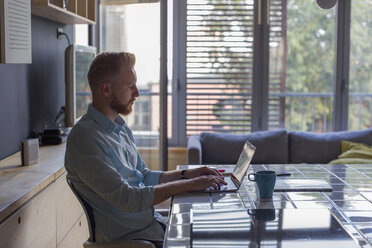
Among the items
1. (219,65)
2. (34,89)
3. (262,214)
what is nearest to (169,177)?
(262,214)

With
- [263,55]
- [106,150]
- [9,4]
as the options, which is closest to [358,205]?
[106,150]

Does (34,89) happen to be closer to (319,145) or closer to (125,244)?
(125,244)

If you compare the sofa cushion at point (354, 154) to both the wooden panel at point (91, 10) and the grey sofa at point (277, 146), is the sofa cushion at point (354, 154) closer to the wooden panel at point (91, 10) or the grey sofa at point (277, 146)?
the grey sofa at point (277, 146)

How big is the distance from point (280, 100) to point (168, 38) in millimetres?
1255

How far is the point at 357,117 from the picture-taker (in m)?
5.84

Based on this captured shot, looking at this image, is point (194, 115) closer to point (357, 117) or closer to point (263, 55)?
point (263, 55)

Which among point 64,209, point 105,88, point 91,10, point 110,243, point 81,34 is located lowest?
point 64,209

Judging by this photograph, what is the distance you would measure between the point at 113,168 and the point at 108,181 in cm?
5

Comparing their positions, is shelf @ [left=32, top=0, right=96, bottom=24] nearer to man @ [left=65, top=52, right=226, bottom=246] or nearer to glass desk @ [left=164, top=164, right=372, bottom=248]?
man @ [left=65, top=52, right=226, bottom=246]

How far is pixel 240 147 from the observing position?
4.57 meters

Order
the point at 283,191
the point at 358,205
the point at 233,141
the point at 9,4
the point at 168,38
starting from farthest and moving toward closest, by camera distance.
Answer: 1. the point at 168,38
2. the point at 233,141
3. the point at 9,4
4. the point at 283,191
5. the point at 358,205

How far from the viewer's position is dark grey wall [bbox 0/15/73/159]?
120 inches

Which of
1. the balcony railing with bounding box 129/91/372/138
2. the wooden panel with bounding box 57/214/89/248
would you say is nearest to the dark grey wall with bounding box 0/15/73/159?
the wooden panel with bounding box 57/214/89/248

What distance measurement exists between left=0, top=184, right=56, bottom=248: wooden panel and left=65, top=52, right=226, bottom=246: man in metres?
0.32
